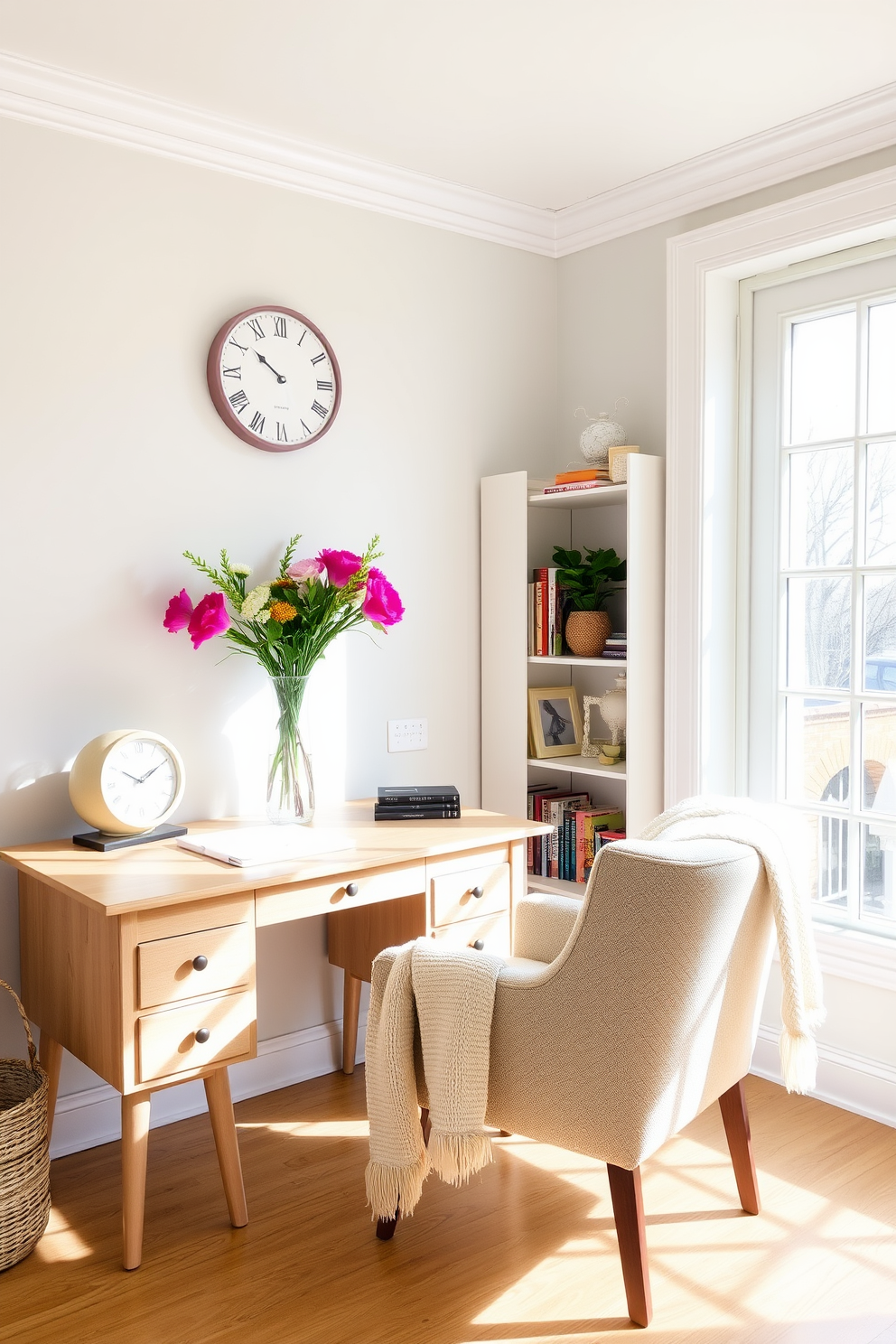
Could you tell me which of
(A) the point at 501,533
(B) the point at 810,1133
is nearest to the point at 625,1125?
(B) the point at 810,1133

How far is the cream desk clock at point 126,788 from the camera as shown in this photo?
93.4 inches

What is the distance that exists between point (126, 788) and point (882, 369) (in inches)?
83.0

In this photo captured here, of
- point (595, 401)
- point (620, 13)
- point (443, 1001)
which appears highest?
point (620, 13)

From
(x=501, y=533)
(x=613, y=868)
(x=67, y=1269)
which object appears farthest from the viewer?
(x=501, y=533)

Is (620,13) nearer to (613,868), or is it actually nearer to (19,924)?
(613,868)

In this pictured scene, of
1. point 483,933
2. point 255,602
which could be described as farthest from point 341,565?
point 483,933

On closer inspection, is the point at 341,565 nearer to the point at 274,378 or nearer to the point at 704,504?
the point at 274,378

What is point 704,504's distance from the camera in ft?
9.83

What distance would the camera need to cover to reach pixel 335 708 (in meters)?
3.05

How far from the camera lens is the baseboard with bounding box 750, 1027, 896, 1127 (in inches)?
106

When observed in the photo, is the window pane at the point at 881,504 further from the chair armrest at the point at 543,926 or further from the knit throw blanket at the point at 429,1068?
the knit throw blanket at the point at 429,1068

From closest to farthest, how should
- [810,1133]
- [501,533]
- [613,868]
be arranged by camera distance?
[613,868]
[810,1133]
[501,533]

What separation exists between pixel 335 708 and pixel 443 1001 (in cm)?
123

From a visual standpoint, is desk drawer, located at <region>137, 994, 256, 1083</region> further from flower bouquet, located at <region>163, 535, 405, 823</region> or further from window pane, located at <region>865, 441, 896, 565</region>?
window pane, located at <region>865, 441, 896, 565</region>
